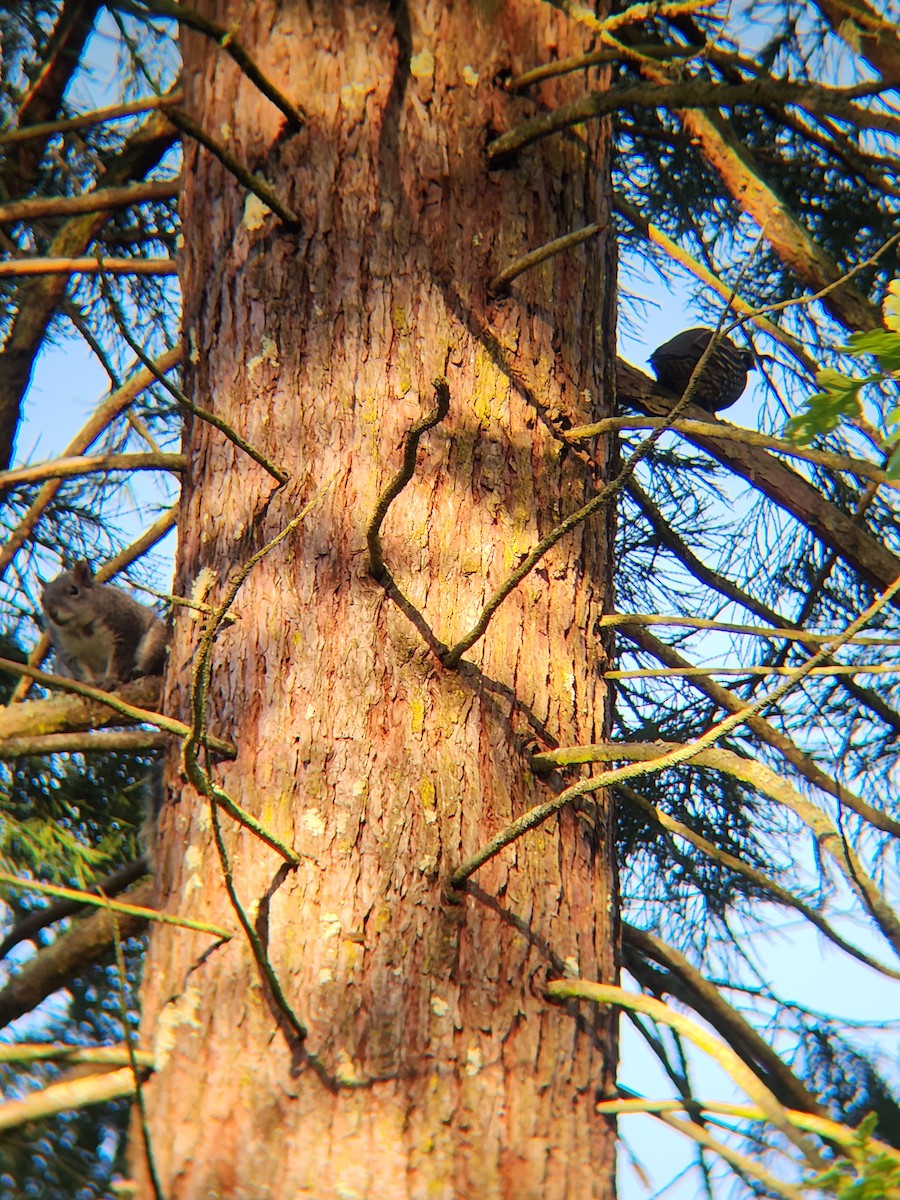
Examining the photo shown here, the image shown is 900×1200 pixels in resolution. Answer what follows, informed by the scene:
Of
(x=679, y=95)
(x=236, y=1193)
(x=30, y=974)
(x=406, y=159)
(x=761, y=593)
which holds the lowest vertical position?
(x=236, y=1193)

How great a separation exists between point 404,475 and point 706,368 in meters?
1.62

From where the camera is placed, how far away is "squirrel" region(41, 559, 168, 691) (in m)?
3.52

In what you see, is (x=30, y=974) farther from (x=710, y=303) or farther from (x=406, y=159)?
(x=710, y=303)

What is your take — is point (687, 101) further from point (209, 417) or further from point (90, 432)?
point (90, 432)

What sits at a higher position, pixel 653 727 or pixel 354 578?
pixel 653 727

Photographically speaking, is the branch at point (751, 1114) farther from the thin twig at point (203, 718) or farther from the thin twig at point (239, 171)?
the thin twig at point (239, 171)

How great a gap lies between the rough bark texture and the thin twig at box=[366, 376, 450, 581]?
0.22 ft

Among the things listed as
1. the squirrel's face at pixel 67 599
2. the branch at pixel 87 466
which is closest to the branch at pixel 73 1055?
the branch at pixel 87 466

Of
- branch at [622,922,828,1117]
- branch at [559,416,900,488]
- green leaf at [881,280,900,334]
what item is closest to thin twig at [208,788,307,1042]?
branch at [622,922,828,1117]

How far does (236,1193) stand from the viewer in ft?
4.51

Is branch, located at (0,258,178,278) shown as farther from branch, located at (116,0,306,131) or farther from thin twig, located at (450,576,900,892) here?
thin twig, located at (450,576,900,892)

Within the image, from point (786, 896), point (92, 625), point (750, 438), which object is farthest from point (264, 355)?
point (92, 625)

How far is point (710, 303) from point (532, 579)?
2193 mm

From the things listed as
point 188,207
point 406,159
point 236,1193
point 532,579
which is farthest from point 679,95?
point 236,1193
